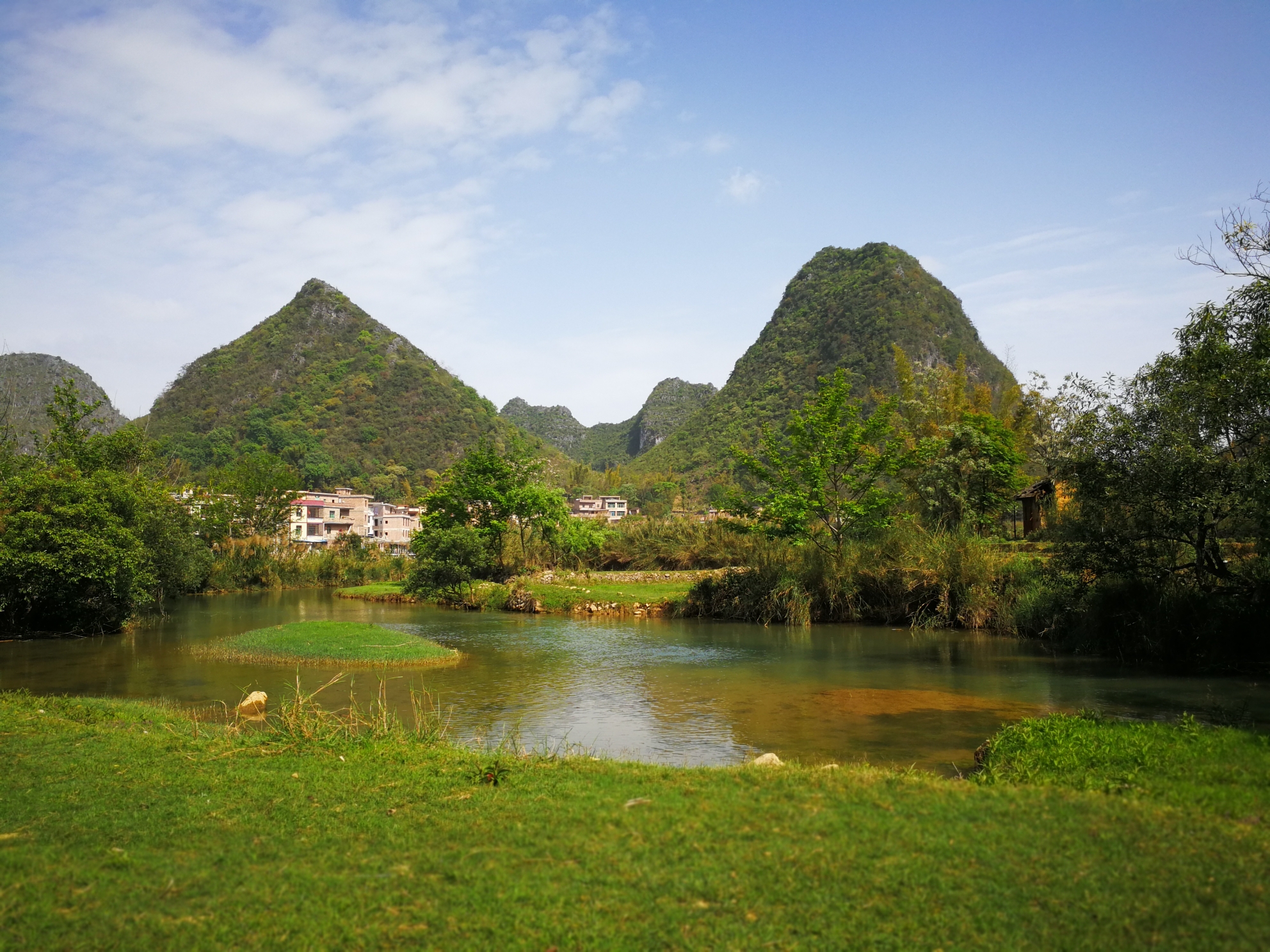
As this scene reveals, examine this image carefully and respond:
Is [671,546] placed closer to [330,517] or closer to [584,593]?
[584,593]

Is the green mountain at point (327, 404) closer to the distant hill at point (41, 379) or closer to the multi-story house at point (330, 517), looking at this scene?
the distant hill at point (41, 379)

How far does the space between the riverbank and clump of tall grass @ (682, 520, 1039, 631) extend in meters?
2.21

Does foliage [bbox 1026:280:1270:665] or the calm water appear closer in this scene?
the calm water

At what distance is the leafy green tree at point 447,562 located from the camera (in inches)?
1650

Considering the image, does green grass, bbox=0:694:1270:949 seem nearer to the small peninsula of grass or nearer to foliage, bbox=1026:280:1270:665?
foliage, bbox=1026:280:1270:665

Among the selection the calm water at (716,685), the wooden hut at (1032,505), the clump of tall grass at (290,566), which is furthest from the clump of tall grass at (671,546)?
the clump of tall grass at (290,566)

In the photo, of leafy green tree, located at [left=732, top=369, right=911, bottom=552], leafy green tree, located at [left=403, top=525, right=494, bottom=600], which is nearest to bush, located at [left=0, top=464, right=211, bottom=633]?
leafy green tree, located at [left=403, top=525, right=494, bottom=600]

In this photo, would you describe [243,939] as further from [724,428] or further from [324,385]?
[324,385]

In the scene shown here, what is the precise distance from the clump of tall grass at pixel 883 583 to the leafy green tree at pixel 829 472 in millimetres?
1372

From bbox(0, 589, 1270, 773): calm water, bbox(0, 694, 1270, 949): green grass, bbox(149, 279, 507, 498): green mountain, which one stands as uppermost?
bbox(149, 279, 507, 498): green mountain

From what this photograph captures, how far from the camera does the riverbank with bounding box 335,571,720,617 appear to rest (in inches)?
1444

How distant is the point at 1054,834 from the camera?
6508mm

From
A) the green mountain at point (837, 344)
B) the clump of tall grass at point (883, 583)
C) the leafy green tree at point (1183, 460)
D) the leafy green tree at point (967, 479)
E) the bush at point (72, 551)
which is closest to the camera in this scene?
the leafy green tree at point (1183, 460)

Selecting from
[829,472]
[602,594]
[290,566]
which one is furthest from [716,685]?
[290,566]
